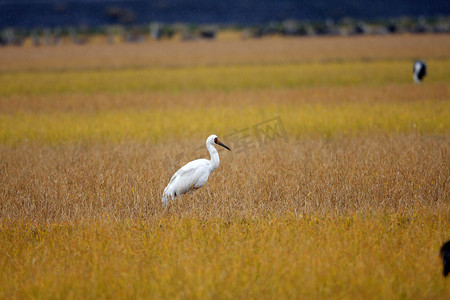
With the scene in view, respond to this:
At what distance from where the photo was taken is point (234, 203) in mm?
6199

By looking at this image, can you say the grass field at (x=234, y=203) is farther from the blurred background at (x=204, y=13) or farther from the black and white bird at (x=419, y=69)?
the blurred background at (x=204, y=13)

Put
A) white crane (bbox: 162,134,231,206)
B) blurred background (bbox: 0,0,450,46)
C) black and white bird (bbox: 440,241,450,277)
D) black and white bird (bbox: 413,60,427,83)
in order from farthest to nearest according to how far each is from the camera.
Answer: blurred background (bbox: 0,0,450,46), black and white bird (bbox: 413,60,427,83), white crane (bbox: 162,134,231,206), black and white bird (bbox: 440,241,450,277)

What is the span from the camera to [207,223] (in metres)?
5.52

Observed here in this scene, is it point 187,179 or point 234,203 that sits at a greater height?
point 187,179

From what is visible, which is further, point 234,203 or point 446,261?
point 234,203

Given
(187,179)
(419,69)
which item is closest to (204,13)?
(419,69)

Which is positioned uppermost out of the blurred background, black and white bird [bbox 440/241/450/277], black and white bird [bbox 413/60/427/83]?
the blurred background

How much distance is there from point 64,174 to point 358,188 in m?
4.90

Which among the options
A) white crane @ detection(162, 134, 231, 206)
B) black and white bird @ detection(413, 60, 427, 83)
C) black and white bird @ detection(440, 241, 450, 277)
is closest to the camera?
black and white bird @ detection(440, 241, 450, 277)

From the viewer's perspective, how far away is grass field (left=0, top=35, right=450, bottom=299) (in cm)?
411

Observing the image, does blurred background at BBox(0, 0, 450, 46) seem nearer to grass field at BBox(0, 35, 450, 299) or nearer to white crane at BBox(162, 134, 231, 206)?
grass field at BBox(0, 35, 450, 299)

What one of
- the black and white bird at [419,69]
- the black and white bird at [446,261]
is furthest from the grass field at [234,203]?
the black and white bird at [419,69]

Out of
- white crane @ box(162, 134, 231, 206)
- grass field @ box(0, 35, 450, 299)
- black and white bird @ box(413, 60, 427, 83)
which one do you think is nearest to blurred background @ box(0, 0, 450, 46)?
black and white bird @ box(413, 60, 427, 83)

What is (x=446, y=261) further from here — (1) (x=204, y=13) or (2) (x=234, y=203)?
(1) (x=204, y=13)
